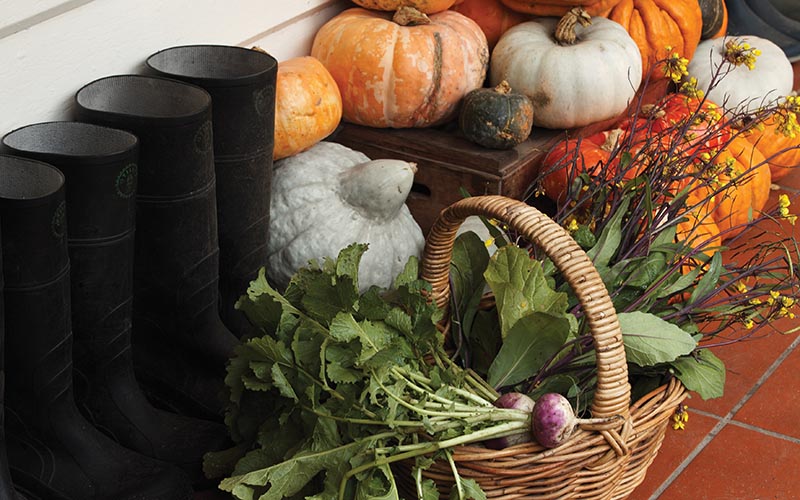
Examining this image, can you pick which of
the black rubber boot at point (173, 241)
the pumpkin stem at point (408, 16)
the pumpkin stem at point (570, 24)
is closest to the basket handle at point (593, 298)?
the black rubber boot at point (173, 241)

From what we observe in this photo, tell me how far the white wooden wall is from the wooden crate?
16.7 inches

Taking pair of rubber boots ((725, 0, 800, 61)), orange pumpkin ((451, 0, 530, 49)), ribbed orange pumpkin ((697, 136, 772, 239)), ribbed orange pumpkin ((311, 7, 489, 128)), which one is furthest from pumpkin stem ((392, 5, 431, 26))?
pair of rubber boots ((725, 0, 800, 61))

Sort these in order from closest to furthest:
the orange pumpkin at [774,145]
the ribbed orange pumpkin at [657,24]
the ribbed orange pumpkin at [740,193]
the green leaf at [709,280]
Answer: the green leaf at [709,280] → the ribbed orange pumpkin at [740,193] → the ribbed orange pumpkin at [657,24] → the orange pumpkin at [774,145]

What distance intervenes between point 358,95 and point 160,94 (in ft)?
2.24

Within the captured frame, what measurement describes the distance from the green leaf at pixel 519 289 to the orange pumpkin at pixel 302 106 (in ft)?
2.40

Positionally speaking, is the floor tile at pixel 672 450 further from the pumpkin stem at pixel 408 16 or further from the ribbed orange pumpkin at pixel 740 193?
the pumpkin stem at pixel 408 16

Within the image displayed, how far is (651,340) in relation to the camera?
5.12 feet

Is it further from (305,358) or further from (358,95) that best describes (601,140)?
(305,358)

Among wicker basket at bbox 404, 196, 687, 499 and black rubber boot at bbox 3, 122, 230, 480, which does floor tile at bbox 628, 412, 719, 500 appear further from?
black rubber boot at bbox 3, 122, 230, 480

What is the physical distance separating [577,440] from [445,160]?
3.47 ft

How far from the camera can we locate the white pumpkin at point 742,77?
9.84 feet

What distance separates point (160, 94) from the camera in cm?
175

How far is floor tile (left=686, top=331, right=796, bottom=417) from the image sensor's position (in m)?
2.03

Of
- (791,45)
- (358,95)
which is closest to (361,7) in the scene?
(358,95)
